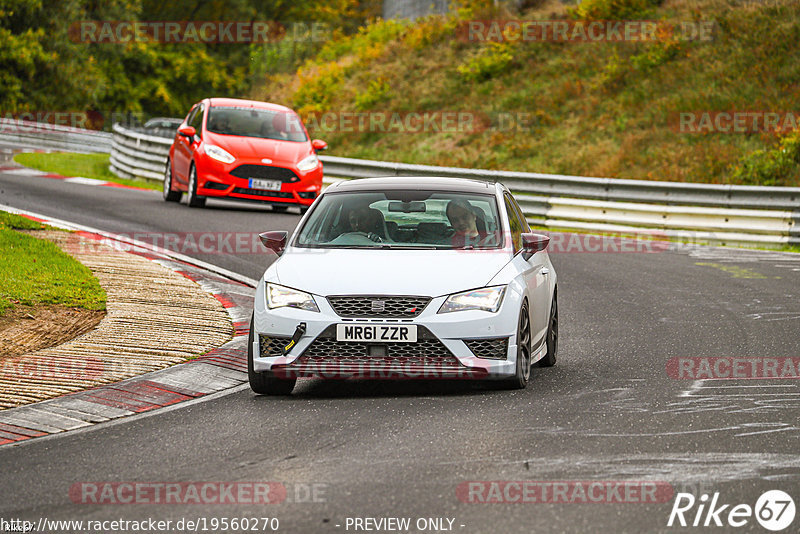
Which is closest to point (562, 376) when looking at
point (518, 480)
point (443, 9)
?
point (518, 480)

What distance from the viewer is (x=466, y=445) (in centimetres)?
696

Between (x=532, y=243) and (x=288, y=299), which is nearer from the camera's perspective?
(x=288, y=299)

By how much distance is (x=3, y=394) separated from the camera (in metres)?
8.33

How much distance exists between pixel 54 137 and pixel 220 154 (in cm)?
2312

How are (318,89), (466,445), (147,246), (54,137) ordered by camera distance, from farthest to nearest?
1. (54,137)
2. (318,89)
3. (147,246)
4. (466,445)

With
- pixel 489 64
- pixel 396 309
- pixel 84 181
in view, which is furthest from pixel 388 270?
pixel 489 64

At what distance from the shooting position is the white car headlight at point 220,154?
69.3 feet

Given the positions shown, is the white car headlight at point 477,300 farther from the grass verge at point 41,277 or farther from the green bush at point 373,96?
the green bush at point 373,96

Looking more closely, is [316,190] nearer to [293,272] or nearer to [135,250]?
[135,250]

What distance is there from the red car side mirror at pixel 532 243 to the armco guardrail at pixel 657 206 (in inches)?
451

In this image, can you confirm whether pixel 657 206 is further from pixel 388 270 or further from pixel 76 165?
A: pixel 76 165

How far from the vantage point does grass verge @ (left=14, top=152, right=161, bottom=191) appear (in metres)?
28.8

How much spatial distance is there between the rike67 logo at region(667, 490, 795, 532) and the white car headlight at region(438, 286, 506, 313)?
2.77 meters

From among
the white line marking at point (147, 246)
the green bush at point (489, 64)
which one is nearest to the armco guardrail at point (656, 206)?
the white line marking at point (147, 246)
